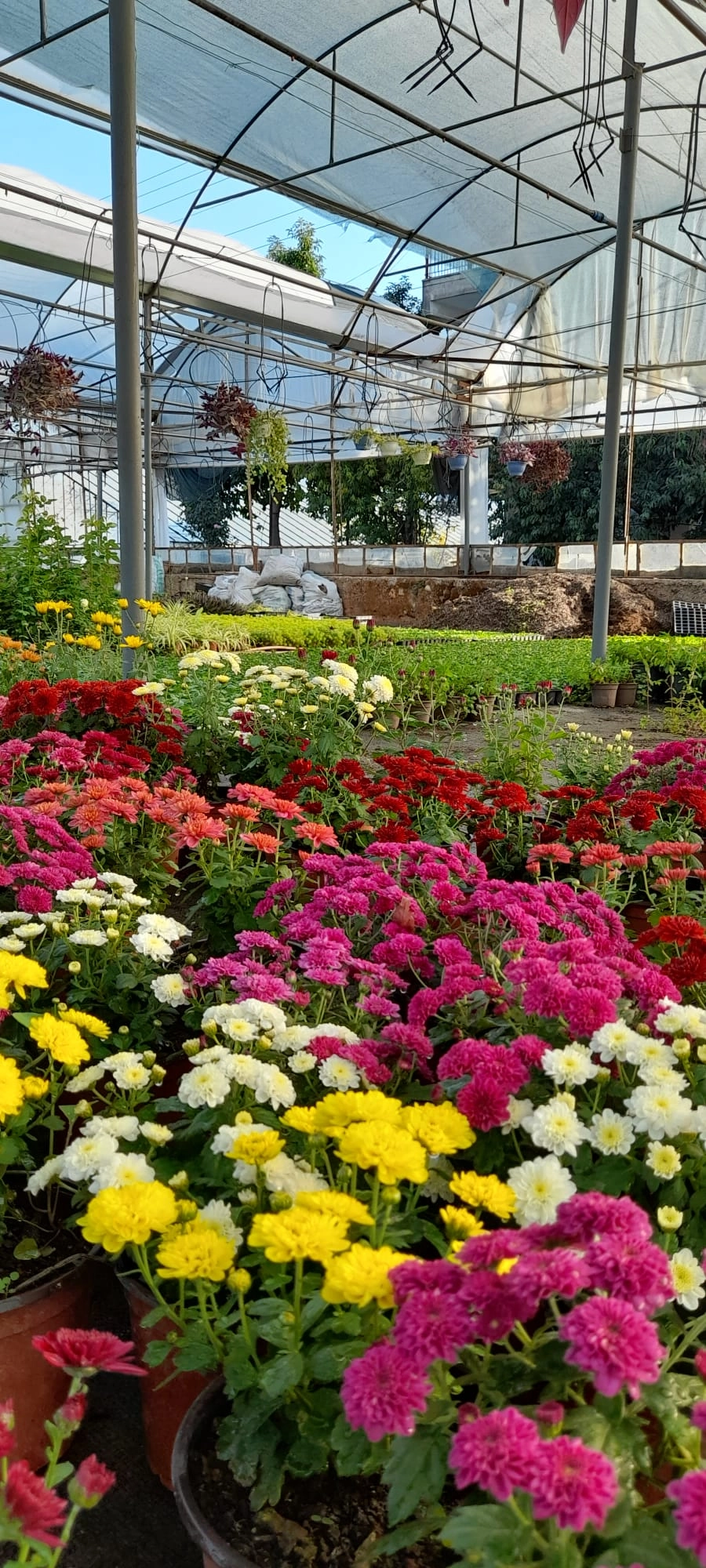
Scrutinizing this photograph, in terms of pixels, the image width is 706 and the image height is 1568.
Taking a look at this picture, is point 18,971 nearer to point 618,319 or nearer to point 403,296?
point 618,319

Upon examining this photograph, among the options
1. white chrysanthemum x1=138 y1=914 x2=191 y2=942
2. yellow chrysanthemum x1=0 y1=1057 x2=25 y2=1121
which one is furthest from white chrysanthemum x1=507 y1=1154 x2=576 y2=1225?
white chrysanthemum x1=138 y1=914 x2=191 y2=942

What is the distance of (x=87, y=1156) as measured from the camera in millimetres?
1219

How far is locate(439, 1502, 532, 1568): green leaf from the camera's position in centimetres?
77

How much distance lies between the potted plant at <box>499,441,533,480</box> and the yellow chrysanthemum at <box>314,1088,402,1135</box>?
629 inches

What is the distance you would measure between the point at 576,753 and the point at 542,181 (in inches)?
335

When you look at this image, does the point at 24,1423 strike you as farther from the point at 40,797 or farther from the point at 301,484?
the point at 301,484

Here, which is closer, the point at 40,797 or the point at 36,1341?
the point at 36,1341

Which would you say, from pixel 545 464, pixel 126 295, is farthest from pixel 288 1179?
pixel 545 464

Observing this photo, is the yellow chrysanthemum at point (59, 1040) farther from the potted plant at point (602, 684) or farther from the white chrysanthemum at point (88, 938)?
the potted plant at point (602, 684)

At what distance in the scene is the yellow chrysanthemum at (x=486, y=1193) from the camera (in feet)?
3.54

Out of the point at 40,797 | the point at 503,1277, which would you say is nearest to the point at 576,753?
the point at 40,797

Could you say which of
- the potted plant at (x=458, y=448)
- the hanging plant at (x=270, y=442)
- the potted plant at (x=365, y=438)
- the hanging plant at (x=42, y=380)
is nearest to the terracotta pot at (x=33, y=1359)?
the hanging plant at (x=42, y=380)

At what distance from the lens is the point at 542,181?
10336 millimetres

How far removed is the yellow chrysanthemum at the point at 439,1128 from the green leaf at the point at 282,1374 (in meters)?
0.24
